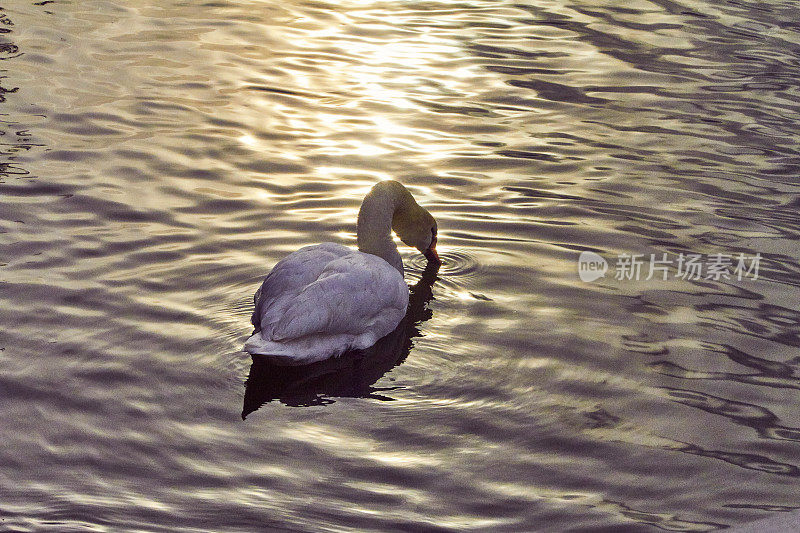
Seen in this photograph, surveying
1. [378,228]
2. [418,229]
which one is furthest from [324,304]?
[418,229]

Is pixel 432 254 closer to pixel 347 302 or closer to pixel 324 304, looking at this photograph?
pixel 347 302

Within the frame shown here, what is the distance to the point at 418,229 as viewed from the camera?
799cm

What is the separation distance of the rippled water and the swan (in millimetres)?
169

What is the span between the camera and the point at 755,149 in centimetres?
1012

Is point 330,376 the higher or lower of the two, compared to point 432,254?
lower

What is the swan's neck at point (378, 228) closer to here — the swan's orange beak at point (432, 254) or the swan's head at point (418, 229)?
the swan's head at point (418, 229)

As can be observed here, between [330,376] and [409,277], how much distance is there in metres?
1.80

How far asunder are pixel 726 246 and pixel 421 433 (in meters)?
3.59

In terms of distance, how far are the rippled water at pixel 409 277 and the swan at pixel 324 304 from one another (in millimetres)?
169

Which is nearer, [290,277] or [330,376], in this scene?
[330,376]

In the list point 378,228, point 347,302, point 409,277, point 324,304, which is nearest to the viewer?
point 324,304

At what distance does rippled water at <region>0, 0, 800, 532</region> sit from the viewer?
518 cm

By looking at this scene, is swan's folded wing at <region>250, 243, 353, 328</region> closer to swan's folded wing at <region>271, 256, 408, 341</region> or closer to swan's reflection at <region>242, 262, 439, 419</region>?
swan's folded wing at <region>271, 256, 408, 341</region>

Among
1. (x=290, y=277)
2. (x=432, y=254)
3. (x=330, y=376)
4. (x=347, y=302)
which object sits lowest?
(x=330, y=376)
